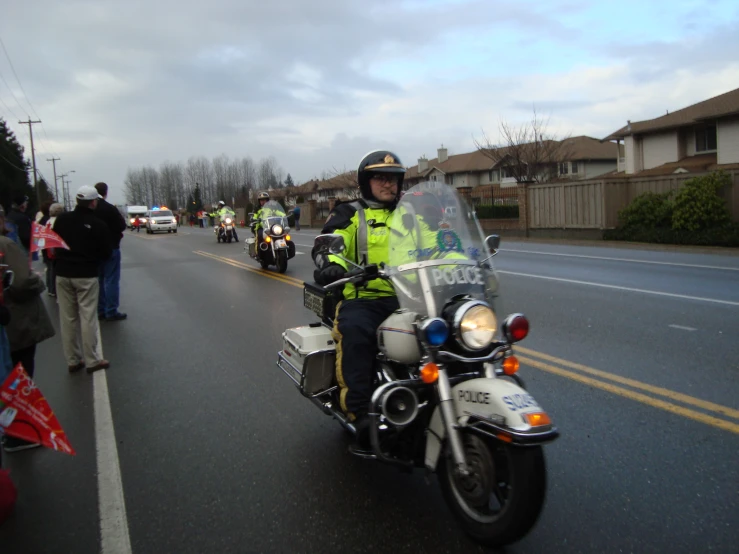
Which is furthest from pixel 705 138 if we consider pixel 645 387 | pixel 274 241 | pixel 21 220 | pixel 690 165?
pixel 21 220

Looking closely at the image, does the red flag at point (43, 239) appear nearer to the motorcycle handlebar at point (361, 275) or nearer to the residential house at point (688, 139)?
the motorcycle handlebar at point (361, 275)

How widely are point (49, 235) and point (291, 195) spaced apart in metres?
66.6

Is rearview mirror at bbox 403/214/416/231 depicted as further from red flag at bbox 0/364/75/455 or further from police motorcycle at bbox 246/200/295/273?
police motorcycle at bbox 246/200/295/273

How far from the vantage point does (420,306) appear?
3.44m

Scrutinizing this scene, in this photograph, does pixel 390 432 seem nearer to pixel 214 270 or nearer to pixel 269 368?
pixel 269 368

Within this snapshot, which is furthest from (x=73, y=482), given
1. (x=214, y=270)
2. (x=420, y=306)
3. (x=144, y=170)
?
(x=144, y=170)

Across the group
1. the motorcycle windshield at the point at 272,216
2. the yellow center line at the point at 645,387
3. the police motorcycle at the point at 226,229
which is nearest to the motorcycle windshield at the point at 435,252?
the yellow center line at the point at 645,387

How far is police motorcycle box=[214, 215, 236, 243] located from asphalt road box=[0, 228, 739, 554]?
787 inches

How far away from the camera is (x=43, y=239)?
6.36 metres

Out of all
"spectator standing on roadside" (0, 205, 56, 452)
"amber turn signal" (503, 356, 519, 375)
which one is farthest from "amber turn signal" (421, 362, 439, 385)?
"spectator standing on roadside" (0, 205, 56, 452)

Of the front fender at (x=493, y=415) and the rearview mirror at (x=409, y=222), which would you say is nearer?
the front fender at (x=493, y=415)

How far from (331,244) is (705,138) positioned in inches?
1428

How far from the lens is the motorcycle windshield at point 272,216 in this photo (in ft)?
51.1

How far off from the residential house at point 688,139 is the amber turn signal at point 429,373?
101 feet
